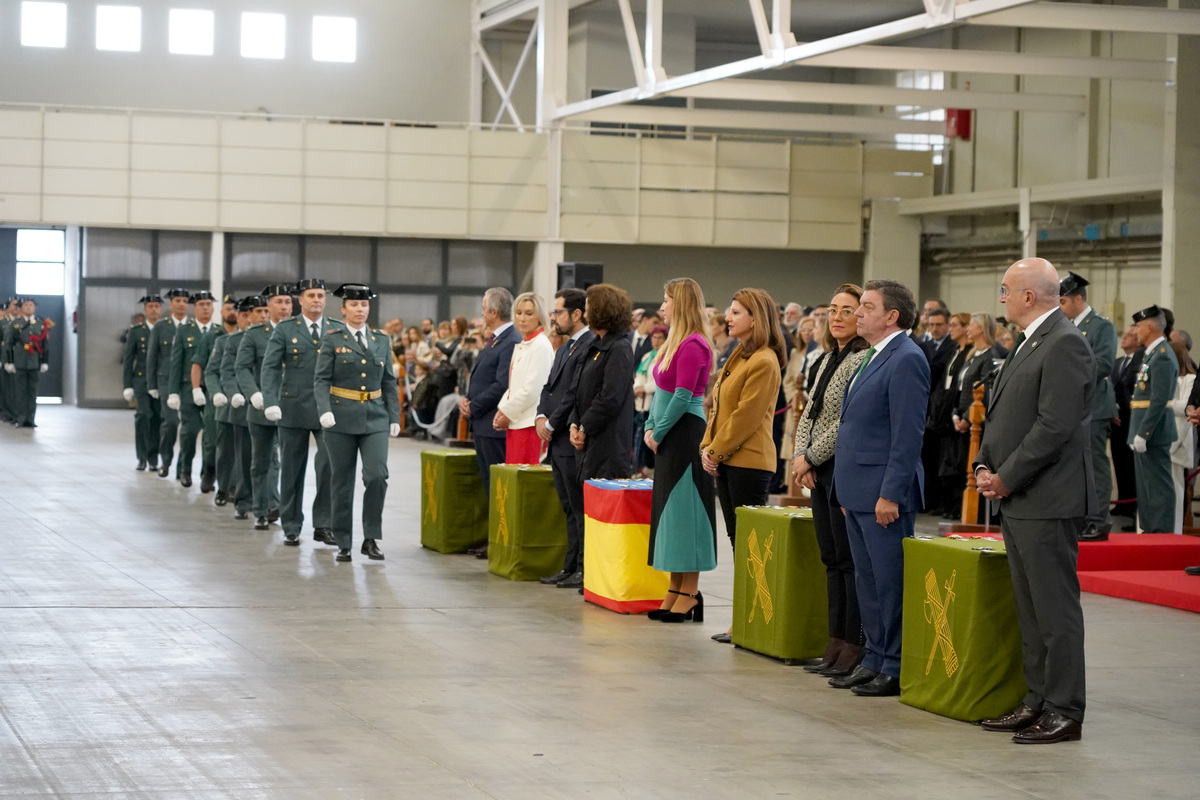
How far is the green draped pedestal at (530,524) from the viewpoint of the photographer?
28.2 ft

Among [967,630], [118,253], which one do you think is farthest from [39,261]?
[967,630]

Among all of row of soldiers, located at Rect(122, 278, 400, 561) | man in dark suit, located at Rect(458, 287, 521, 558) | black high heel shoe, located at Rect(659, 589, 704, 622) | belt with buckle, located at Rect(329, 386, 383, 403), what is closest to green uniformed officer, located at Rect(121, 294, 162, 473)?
row of soldiers, located at Rect(122, 278, 400, 561)

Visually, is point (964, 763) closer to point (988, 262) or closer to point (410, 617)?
point (410, 617)

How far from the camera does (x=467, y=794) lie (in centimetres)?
436

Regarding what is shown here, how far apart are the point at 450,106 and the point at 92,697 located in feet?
80.4

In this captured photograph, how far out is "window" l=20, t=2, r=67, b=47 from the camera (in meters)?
26.9

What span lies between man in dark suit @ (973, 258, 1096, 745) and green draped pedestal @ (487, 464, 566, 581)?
3766 mm

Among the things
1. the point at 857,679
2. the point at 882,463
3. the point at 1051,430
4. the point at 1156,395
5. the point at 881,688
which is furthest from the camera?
the point at 1156,395

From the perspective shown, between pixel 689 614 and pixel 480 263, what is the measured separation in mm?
21008

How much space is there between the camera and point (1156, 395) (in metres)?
10.3

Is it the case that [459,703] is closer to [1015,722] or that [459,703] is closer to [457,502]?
[1015,722]

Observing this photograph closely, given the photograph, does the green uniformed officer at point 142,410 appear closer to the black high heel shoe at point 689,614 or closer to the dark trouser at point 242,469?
the dark trouser at point 242,469

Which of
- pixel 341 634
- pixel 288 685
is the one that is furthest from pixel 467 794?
pixel 341 634

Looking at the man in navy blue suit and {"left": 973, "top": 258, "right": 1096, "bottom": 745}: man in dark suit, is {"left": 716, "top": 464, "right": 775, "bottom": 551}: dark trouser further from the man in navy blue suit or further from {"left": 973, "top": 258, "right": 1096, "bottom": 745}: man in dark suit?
{"left": 973, "top": 258, "right": 1096, "bottom": 745}: man in dark suit
